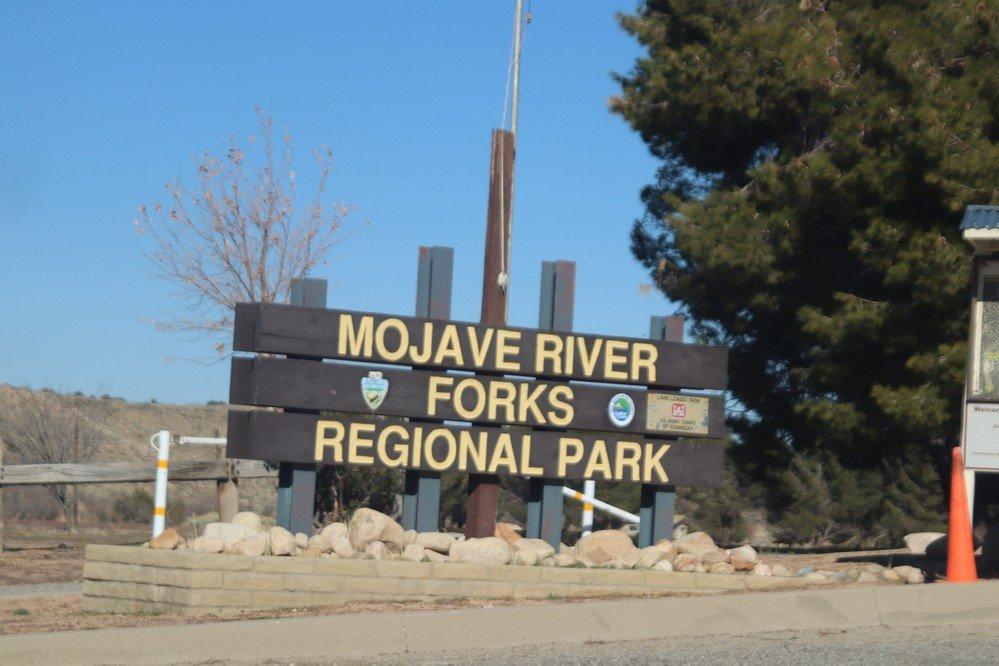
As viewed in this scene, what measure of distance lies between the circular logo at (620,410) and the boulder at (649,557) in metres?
1.38

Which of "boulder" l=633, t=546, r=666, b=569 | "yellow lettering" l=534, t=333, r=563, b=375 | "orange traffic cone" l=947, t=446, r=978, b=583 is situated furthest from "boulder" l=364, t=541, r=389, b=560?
"orange traffic cone" l=947, t=446, r=978, b=583

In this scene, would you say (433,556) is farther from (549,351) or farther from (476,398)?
(549,351)

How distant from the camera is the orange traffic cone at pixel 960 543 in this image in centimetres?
1091

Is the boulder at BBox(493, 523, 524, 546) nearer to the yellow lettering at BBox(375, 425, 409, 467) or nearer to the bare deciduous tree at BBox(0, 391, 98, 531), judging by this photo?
the yellow lettering at BBox(375, 425, 409, 467)

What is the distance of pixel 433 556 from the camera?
37.1 ft

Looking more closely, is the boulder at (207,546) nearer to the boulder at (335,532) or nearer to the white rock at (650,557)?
the boulder at (335,532)

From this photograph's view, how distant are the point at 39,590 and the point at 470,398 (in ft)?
15.2

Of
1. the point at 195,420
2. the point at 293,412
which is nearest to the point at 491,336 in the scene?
the point at 293,412

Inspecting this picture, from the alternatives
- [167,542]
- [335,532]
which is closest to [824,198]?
[335,532]

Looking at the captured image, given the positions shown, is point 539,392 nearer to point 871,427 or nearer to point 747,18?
point 871,427

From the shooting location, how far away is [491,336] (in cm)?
1258

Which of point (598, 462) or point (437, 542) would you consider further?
point (598, 462)

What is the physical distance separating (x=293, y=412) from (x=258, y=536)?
1644mm

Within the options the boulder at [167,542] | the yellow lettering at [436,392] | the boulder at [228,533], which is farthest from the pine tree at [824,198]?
the boulder at [167,542]
